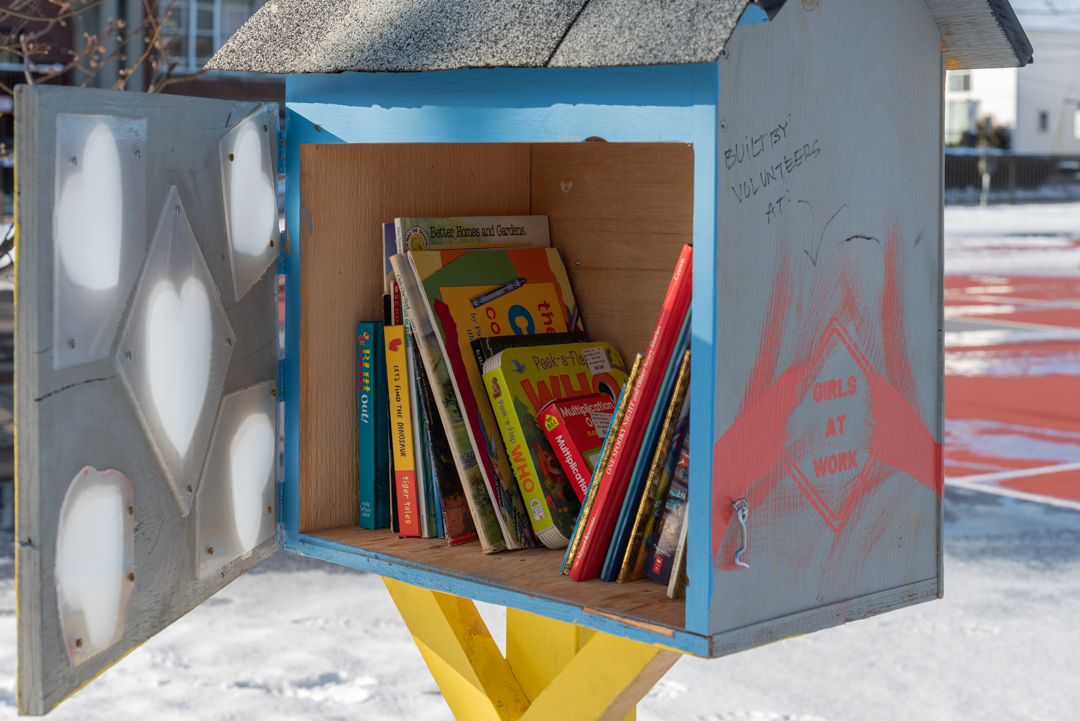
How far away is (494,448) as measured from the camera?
1.82 meters

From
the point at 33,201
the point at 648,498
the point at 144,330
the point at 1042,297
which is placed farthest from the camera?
the point at 1042,297

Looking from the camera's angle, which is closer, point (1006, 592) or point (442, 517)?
point (442, 517)

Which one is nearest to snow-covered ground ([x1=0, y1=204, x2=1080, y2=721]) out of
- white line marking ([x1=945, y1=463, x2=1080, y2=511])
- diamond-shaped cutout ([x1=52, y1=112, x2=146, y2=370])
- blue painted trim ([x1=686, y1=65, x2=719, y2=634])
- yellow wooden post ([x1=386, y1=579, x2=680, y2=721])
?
white line marking ([x1=945, y1=463, x2=1080, y2=511])

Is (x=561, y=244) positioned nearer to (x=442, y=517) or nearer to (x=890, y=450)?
(x=442, y=517)

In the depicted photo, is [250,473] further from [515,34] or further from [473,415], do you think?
[515,34]

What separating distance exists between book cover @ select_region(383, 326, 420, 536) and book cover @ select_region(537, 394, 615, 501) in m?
0.21

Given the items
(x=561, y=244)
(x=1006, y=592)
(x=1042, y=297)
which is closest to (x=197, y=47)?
(x=1042, y=297)

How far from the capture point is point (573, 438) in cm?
179

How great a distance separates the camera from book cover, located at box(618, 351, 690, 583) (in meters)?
1.51

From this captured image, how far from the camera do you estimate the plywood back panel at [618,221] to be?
203 cm

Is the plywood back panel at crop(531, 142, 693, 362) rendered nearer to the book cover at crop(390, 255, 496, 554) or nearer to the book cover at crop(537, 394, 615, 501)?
the book cover at crop(537, 394, 615, 501)

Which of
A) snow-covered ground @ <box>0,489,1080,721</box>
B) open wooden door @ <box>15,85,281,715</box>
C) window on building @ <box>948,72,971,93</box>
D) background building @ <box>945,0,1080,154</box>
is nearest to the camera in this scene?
open wooden door @ <box>15,85,281,715</box>

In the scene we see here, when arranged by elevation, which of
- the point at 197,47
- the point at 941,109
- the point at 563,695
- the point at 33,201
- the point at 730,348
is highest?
the point at 197,47

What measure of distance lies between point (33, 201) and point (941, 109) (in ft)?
3.86
